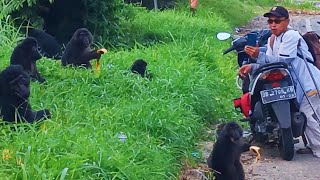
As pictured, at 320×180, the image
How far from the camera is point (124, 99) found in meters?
8.96

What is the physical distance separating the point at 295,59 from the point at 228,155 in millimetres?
1917

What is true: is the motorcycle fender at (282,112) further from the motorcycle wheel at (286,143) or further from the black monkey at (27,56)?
the black monkey at (27,56)

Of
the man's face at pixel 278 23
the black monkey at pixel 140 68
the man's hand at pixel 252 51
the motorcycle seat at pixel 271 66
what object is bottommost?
the black monkey at pixel 140 68

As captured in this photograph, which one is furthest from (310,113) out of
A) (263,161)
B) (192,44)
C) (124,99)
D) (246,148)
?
(192,44)

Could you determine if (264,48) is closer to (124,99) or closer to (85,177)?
(124,99)

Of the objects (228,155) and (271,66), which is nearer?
(228,155)

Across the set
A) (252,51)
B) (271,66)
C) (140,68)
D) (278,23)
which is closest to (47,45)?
(140,68)

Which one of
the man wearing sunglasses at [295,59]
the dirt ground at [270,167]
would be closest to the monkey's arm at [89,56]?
the dirt ground at [270,167]

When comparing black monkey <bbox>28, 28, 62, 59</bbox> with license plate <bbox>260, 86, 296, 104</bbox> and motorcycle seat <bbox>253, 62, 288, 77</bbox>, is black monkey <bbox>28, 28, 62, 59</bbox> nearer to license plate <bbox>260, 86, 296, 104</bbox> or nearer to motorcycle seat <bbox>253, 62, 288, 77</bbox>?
motorcycle seat <bbox>253, 62, 288, 77</bbox>

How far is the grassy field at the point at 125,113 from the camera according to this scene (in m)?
6.15

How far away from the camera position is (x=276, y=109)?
8602 mm

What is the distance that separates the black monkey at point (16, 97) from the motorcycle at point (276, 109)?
2538 millimetres

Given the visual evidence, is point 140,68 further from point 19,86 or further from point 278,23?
point 19,86

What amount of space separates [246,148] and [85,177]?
7.16ft
